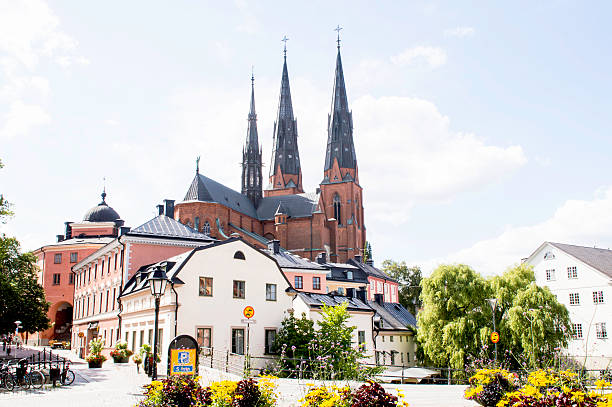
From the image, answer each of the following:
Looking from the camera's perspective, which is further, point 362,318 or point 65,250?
point 65,250

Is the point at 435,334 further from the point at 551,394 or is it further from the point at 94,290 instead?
the point at 551,394

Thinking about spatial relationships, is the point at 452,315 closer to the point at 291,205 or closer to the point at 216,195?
the point at 216,195

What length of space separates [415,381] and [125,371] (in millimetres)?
20493

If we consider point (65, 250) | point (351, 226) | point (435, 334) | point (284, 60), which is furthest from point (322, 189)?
point (435, 334)

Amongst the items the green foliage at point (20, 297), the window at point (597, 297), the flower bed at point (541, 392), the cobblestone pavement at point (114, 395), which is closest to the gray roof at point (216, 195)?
the green foliage at point (20, 297)

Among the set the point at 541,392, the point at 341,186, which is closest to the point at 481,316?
the point at 541,392

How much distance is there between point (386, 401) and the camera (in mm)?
8289

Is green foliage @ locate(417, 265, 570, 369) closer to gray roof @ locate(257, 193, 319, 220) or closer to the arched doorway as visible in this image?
the arched doorway

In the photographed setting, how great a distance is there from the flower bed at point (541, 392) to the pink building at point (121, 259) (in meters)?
27.0

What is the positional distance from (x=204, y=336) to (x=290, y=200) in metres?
68.1

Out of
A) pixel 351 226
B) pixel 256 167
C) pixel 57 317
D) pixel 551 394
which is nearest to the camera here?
pixel 551 394

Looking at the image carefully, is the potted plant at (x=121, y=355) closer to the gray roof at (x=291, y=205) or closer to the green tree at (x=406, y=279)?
the green tree at (x=406, y=279)

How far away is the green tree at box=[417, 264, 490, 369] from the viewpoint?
3997cm

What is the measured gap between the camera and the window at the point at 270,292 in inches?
1220
